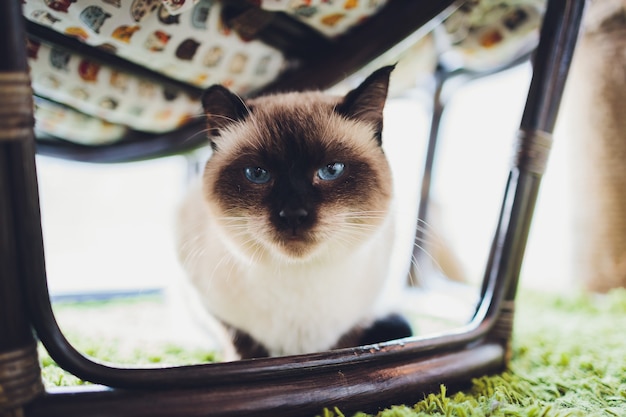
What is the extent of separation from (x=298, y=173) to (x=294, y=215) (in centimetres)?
11

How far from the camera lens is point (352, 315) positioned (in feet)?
3.59

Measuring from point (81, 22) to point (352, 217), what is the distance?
71 cm

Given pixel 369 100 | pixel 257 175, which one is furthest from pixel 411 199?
pixel 257 175

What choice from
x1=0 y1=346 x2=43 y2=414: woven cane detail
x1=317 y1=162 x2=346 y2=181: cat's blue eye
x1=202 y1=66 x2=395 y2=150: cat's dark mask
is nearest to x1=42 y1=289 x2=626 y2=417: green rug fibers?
x1=0 y1=346 x2=43 y2=414: woven cane detail

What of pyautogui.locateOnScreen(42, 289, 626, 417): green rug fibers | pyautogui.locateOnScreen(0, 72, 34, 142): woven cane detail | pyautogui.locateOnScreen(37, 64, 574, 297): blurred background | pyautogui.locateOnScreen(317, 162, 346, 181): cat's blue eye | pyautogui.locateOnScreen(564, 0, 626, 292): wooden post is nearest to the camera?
pyautogui.locateOnScreen(0, 72, 34, 142): woven cane detail

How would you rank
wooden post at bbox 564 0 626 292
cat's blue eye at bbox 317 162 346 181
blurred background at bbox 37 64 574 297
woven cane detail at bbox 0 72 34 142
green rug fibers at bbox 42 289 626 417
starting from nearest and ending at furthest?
woven cane detail at bbox 0 72 34 142 < green rug fibers at bbox 42 289 626 417 < cat's blue eye at bbox 317 162 346 181 < wooden post at bbox 564 0 626 292 < blurred background at bbox 37 64 574 297

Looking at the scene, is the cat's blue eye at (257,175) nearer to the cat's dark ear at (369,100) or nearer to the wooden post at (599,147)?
the cat's dark ear at (369,100)

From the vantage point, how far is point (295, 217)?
81cm

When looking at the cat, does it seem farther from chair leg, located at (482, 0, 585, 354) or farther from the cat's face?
chair leg, located at (482, 0, 585, 354)

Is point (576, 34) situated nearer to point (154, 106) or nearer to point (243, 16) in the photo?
point (243, 16)

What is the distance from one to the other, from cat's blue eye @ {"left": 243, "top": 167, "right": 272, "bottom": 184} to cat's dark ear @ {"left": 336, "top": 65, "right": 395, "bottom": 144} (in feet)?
0.81

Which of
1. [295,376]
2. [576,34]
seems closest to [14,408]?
[295,376]

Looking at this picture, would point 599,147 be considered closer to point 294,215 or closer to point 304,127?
point 304,127

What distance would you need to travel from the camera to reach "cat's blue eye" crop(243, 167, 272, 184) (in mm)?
918
